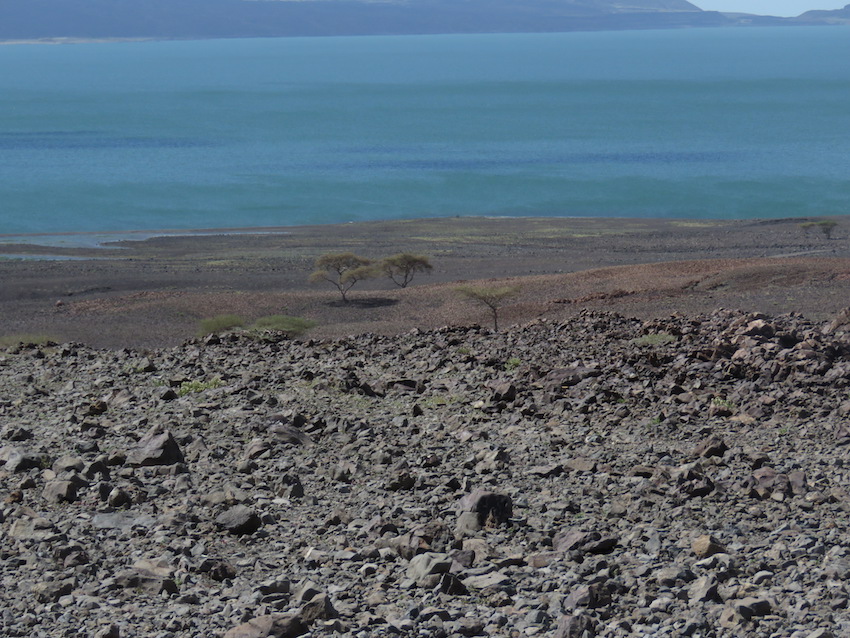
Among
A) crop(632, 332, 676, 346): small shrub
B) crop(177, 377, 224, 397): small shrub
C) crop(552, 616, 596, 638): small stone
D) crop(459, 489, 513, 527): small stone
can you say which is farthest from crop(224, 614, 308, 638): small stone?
crop(632, 332, 676, 346): small shrub

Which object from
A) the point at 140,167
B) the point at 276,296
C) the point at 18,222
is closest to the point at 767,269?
the point at 276,296

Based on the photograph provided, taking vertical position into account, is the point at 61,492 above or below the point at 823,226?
below

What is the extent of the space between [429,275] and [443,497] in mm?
41492

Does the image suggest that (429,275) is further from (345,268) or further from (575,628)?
(575,628)

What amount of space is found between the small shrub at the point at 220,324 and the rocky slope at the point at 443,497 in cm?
1543

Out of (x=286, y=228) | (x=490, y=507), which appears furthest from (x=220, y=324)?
(x=286, y=228)

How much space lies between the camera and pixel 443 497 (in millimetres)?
9977

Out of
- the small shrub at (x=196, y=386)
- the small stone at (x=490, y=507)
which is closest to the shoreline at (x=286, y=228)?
the small shrub at (x=196, y=386)

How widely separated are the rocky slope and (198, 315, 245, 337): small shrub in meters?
15.4

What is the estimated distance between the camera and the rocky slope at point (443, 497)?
736 cm

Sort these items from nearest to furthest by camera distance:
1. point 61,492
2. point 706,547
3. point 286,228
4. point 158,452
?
point 706,547 → point 61,492 → point 158,452 → point 286,228

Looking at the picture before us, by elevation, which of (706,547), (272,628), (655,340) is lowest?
(272,628)

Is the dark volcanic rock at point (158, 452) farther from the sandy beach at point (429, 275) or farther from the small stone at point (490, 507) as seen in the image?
the sandy beach at point (429, 275)

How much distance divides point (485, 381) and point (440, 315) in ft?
61.7
